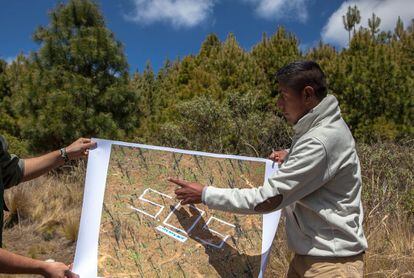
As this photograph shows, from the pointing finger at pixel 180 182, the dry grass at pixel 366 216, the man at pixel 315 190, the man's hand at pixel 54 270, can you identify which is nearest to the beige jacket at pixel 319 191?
the man at pixel 315 190

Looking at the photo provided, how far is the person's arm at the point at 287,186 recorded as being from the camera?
175cm

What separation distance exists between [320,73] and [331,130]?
277 millimetres

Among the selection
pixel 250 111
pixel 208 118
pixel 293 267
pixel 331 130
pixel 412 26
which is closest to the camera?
pixel 331 130

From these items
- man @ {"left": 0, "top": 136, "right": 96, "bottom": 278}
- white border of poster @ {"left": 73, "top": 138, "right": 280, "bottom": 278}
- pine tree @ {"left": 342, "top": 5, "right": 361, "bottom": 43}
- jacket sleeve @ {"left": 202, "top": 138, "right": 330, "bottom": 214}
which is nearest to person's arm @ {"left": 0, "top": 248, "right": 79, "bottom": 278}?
man @ {"left": 0, "top": 136, "right": 96, "bottom": 278}

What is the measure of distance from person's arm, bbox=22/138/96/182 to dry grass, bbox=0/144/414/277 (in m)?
2.11

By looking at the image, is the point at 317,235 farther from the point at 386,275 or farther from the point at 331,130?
the point at 386,275

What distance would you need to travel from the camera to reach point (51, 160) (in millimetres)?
2467

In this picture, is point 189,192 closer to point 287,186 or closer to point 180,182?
point 180,182

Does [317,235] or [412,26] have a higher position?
[412,26]

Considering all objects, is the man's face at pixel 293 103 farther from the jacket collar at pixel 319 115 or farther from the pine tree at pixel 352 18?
the pine tree at pixel 352 18

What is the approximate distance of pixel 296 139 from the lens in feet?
6.27

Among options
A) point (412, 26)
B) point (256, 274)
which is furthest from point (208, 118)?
point (412, 26)

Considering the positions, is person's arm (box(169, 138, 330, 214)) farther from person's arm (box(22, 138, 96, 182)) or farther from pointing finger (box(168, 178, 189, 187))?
person's arm (box(22, 138, 96, 182))

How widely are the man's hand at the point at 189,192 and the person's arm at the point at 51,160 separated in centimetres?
58
